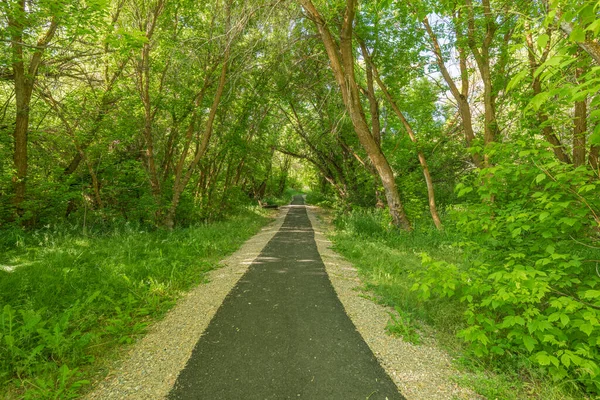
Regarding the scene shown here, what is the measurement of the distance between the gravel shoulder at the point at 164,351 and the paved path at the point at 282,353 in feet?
0.46

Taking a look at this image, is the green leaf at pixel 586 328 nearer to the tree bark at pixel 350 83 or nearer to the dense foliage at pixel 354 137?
the dense foliage at pixel 354 137

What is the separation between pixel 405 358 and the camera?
3111 mm

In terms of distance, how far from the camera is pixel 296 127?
15.1m

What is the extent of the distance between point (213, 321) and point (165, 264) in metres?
2.74

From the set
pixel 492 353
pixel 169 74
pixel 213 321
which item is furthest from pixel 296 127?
pixel 492 353

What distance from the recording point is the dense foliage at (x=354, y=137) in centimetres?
277

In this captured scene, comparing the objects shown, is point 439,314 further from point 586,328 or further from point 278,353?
point 278,353

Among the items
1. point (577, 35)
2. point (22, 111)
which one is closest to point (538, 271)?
point (577, 35)

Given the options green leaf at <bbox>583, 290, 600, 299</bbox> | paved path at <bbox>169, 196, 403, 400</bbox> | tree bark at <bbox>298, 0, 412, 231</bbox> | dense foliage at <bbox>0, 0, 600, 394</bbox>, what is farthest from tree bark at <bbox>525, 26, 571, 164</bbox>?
paved path at <bbox>169, 196, 403, 400</bbox>

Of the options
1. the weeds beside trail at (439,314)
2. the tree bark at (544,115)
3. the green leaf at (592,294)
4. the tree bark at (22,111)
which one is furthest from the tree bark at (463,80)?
the tree bark at (22,111)

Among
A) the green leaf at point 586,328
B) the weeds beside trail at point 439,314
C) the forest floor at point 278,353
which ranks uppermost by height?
the green leaf at point 586,328

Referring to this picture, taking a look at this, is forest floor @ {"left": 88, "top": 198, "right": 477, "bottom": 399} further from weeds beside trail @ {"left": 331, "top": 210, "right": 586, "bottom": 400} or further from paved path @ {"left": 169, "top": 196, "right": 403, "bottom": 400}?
weeds beside trail @ {"left": 331, "top": 210, "right": 586, "bottom": 400}

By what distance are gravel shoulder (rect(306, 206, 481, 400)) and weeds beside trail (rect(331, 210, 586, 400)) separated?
13 cm

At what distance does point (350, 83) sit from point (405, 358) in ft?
22.3
